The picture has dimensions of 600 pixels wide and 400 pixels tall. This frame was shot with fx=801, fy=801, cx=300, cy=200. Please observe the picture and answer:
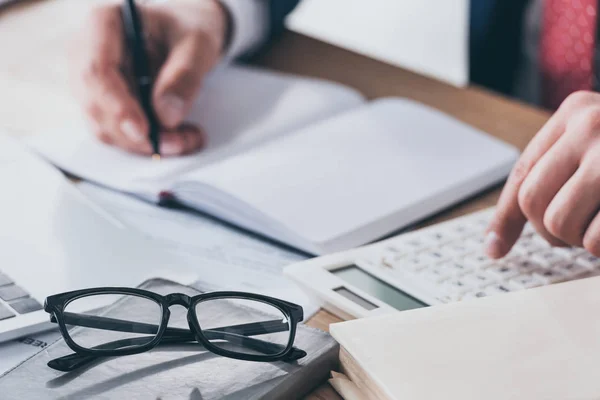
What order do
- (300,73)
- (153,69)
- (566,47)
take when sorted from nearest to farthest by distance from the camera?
(153,69), (300,73), (566,47)

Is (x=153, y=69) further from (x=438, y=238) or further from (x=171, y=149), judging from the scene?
(x=438, y=238)

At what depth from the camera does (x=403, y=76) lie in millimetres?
1214

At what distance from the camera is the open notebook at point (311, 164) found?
82cm

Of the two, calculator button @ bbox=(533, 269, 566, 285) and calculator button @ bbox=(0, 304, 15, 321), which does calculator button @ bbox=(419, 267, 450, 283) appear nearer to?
calculator button @ bbox=(533, 269, 566, 285)

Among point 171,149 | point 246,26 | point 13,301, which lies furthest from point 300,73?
point 13,301

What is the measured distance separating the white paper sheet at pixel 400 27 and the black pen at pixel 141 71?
4.10ft

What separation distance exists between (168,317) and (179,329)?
18mm

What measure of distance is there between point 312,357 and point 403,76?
2.41 feet

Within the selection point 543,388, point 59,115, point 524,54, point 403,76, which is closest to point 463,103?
point 403,76

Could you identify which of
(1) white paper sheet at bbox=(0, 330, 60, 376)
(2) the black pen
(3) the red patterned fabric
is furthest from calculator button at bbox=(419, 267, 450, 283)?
(3) the red patterned fabric

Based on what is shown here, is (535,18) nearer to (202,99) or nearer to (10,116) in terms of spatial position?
(202,99)

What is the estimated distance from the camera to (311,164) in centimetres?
90

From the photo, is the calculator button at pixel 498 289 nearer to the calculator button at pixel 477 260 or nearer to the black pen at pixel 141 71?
the calculator button at pixel 477 260

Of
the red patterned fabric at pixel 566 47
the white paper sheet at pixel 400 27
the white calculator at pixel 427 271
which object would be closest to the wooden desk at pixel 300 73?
the white calculator at pixel 427 271
